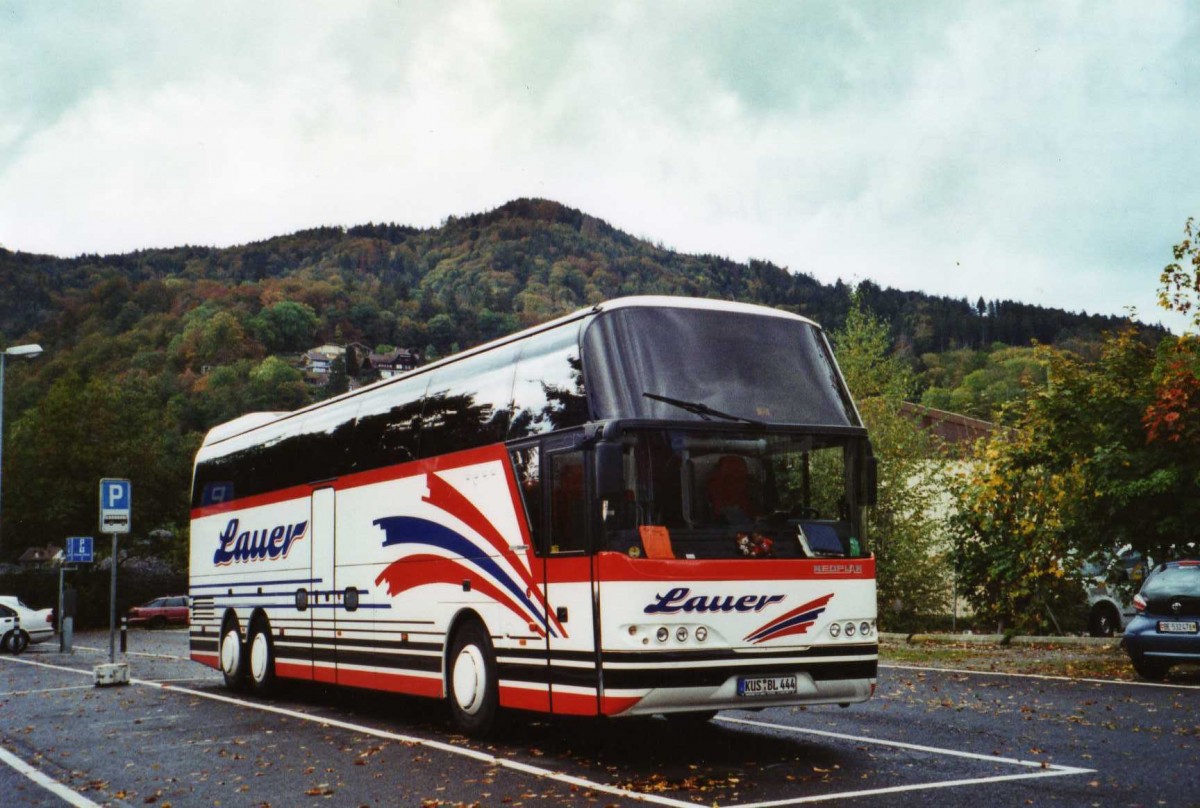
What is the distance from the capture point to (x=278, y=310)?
123438mm

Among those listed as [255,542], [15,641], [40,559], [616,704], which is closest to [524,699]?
[616,704]

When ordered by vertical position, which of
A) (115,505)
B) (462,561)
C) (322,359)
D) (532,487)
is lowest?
(462,561)

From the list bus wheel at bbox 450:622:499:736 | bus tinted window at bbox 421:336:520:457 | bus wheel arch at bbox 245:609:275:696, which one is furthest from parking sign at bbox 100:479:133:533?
bus wheel at bbox 450:622:499:736

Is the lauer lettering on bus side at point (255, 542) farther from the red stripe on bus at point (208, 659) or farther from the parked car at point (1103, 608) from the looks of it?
the parked car at point (1103, 608)

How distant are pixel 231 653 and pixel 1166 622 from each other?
13421mm

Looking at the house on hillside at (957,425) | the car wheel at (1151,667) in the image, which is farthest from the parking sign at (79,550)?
the car wheel at (1151,667)

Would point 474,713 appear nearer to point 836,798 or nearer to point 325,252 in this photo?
point 836,798

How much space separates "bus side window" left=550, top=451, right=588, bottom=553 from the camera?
10.7m

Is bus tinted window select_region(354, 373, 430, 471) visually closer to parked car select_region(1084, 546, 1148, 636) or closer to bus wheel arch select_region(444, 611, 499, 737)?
bus wheel arch select_region(444, 611, 499, 737)

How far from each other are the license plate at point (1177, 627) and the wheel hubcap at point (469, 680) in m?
9.66

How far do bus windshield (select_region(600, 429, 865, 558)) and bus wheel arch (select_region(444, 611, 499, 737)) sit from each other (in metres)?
2.60

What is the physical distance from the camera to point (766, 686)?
10430 millimetres

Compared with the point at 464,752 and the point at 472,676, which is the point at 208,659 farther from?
the point at 464,752

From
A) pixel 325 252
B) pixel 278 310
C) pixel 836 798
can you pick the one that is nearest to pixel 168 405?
pixel 278 310
